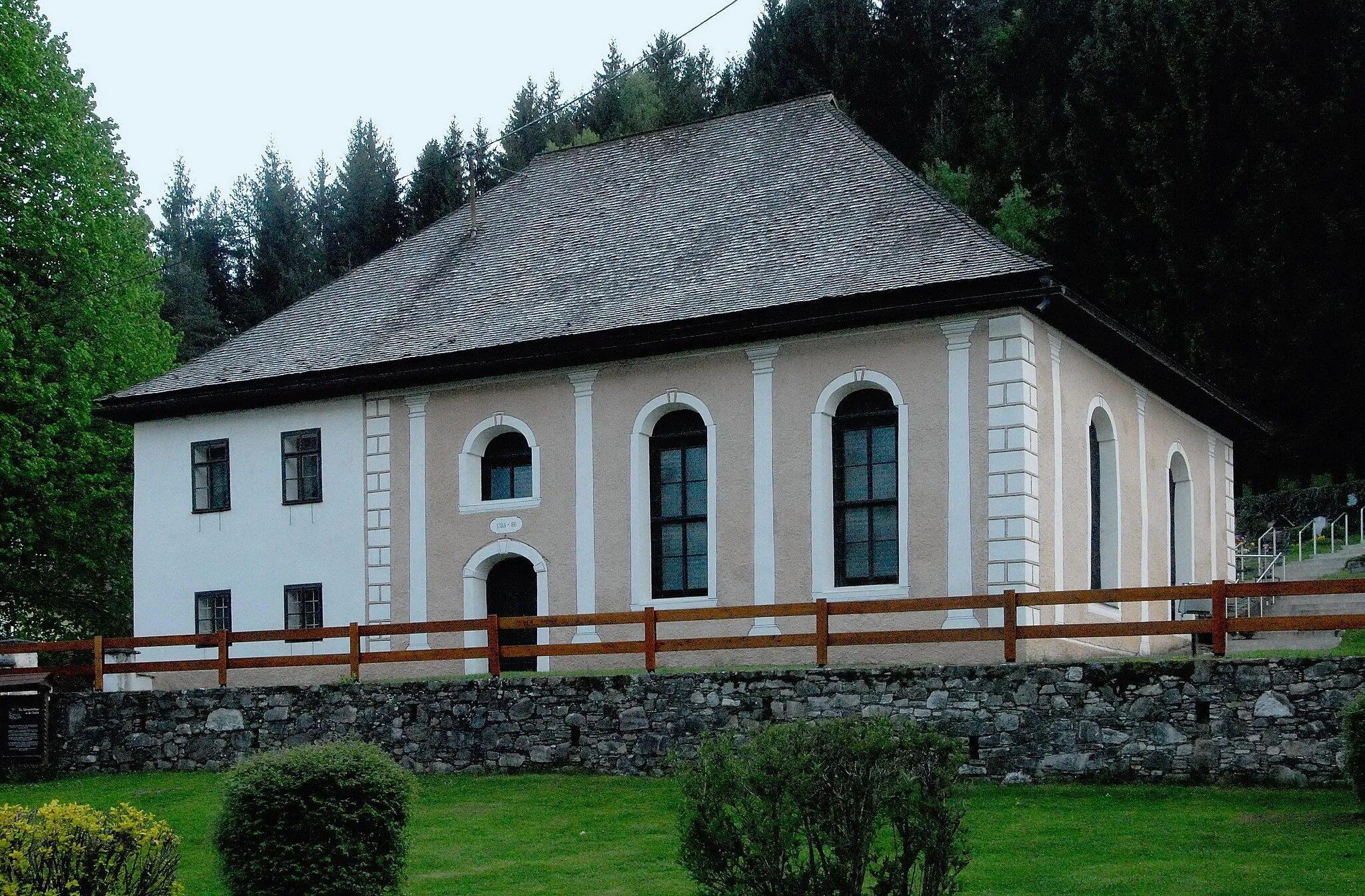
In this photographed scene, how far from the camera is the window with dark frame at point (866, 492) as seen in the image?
22109 millimetres

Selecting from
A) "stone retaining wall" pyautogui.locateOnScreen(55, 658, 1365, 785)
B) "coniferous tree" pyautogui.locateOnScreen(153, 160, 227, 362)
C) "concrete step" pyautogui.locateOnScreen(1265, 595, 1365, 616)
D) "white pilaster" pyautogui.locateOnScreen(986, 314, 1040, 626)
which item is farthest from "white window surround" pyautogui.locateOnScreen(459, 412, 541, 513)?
"coniferous tree" pyautogui.locateOnScreen(153, 160, 227, 362)

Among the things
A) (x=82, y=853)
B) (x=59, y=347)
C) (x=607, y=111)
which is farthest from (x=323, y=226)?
(x=82, y=853)

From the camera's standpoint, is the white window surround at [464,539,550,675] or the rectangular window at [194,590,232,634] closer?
the white window surround at [464,539,550,675]

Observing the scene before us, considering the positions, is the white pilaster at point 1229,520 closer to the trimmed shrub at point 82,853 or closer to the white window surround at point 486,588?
the white window surround at point 486,588

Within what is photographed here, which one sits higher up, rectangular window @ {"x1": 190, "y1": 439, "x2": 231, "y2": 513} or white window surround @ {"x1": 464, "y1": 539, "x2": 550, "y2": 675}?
rectangular window @ {"x1": 190, "y1": 439, "x2": 231, "y2": 513}

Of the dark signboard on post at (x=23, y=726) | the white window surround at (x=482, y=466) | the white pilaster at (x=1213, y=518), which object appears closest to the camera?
the dark signboard on post at (x=23, y=726)

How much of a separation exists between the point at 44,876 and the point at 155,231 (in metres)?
68.4

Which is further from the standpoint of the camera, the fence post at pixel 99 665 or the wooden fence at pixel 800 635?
the fence post at pixel 99 665

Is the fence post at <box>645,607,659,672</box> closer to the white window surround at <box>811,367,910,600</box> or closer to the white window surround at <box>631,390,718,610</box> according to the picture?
the white window surround at <box>811,367,910,600</box>

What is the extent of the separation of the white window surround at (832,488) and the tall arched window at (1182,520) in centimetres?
795

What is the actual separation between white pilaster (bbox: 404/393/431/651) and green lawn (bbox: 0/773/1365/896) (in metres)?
6.58

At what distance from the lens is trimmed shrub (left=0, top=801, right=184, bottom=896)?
1016cm

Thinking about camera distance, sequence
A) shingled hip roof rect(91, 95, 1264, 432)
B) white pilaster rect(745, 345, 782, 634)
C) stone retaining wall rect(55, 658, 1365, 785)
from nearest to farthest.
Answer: stone retaining wall rect(55, 658, 1365, 785), shingled hip roof rect(91, 95, 1264, 432), white pilaster rect(745, 345, 782, 634)

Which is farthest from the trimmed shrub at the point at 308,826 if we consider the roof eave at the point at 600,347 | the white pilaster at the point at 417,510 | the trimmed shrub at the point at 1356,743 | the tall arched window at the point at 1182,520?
the tall arched window at the point at 1182,520
